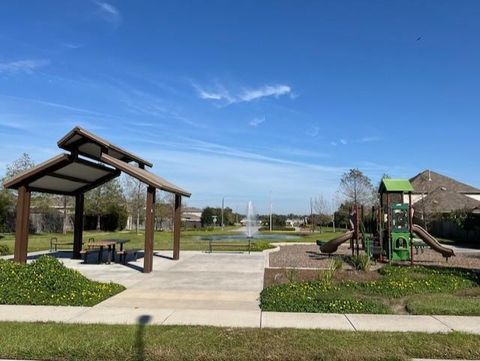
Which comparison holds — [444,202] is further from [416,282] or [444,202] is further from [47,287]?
[47,287]

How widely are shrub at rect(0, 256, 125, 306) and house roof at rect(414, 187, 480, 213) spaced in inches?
1424

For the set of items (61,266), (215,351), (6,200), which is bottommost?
(215,351)

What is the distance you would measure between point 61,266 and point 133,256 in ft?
29.3

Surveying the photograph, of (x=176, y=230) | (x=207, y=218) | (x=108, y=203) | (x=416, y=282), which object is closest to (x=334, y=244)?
(x=176, y=230)

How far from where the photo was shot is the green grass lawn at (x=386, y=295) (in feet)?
29.3

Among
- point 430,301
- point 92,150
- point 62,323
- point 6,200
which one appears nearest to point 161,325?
point 62,323

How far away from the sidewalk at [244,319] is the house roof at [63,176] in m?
7.03

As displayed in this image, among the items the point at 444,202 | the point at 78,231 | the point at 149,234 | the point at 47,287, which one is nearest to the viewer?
the point at 47,287

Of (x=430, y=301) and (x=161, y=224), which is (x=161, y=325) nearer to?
(x=430, y=301)

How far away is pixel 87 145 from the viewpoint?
15.3 metres

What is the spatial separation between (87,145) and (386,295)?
1019cm

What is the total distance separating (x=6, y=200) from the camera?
3741 cm

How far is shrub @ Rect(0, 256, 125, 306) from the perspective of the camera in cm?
944

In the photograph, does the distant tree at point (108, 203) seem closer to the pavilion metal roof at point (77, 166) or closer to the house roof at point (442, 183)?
the pavilion metal roof at point (77, 166)
